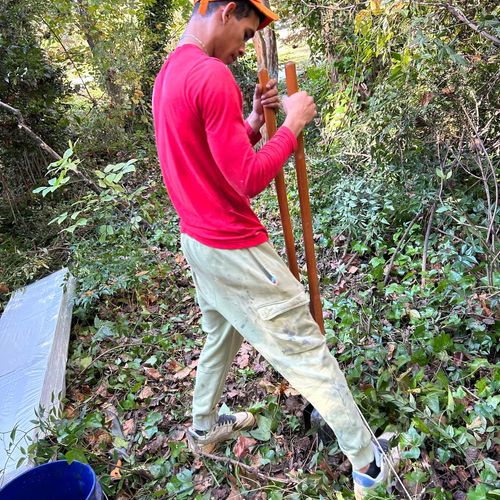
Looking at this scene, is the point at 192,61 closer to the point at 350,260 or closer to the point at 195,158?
the point at 195,158

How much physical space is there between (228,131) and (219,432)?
5.51ft

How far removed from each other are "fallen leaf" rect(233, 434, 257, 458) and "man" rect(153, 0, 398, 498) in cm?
70

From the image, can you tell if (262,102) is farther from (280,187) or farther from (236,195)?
(236,195)

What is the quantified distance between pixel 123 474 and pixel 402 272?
7.08 ft

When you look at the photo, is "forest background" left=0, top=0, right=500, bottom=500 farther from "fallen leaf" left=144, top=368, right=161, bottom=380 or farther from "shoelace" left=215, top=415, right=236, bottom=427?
"shoelace" left=215, top=415, right=236, bottom=427

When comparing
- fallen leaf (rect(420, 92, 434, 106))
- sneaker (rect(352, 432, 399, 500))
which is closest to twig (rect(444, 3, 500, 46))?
fallen leaf (rect(420, 92, 434, 106))

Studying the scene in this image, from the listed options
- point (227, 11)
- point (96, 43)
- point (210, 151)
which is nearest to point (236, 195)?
point (210, 151)

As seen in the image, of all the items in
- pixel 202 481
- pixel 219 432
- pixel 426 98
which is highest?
pixel 426 98

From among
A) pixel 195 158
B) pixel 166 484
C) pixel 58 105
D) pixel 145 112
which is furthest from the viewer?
pixel 145 112

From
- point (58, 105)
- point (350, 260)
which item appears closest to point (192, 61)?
point (350, 260)

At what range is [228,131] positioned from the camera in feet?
4.68

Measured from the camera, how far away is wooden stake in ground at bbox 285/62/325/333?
6.25 feet

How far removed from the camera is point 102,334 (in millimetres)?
3562

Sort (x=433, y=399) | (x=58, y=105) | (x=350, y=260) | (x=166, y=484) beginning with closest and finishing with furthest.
Answer: (x=433, y=399) < (x=166, y=484) < (x=350, y=260) < (x=58, y=105)
